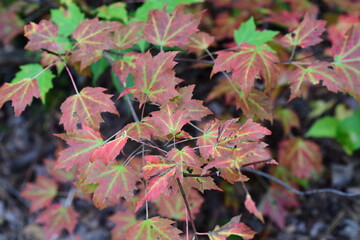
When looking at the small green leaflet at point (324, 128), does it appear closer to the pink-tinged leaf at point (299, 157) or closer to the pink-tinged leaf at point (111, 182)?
the pink-tinged leaf at point (299, 157)

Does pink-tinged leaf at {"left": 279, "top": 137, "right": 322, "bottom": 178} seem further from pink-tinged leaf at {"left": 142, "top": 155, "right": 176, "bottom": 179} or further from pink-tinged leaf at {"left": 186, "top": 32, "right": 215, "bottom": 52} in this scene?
pink-tinged leaf at {"left": 142, "top": 155, "right": 176, "bottom": 179}

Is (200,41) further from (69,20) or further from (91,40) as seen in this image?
(69,20)

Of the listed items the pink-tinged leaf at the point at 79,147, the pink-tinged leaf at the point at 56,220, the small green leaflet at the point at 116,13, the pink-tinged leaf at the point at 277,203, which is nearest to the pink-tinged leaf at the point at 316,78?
the pink-tinged leaf at the point at 79,147

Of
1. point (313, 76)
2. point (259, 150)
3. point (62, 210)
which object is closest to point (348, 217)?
point (313, 76)

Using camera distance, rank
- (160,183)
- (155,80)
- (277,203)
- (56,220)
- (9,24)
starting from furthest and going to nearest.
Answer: (9,24)
(277,203)
(56,220)
(155,80)
(160,183)

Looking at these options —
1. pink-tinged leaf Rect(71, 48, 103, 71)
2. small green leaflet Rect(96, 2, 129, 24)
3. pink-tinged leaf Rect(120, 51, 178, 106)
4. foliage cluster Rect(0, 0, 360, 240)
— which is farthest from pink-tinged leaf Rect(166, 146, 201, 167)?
small green leaflet Rect(96, 2, 129, 24)

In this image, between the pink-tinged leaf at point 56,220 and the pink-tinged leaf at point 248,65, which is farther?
the pink-tinged leaf at point 56,220

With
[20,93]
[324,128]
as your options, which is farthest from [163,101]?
[324,128]
